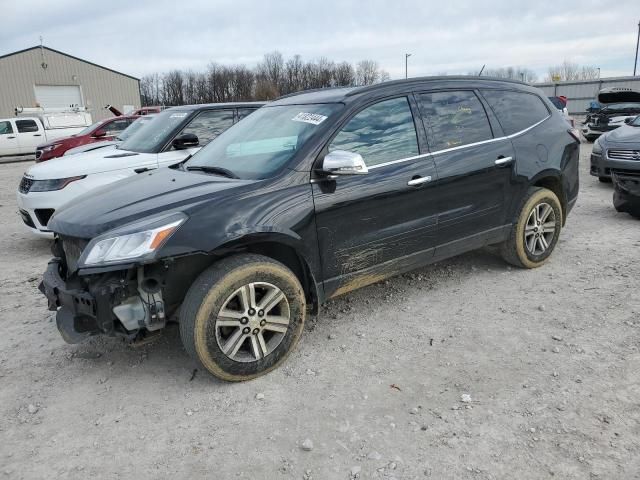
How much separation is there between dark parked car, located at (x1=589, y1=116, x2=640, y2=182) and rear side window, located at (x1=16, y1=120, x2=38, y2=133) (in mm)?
20356

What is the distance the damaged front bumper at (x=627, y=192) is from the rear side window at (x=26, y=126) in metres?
21.1

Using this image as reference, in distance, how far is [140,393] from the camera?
3137 mm

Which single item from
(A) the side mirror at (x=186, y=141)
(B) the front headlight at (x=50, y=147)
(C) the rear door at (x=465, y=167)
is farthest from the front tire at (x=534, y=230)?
(B) the front headlight at (x=50, y=147)

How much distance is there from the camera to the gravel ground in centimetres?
248

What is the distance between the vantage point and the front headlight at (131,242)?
2.86 metres

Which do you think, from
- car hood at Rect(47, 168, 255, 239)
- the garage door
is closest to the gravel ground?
car hood at Rect(47, 168, 255, 239)

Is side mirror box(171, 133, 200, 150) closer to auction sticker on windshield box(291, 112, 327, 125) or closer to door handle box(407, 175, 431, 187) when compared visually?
auction sticker on windshield box(291, 112, 327, 125)

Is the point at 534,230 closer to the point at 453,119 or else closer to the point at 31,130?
the point at 453,119

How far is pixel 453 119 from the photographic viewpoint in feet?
13.7

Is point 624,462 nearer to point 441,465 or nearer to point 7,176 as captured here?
point 441,465

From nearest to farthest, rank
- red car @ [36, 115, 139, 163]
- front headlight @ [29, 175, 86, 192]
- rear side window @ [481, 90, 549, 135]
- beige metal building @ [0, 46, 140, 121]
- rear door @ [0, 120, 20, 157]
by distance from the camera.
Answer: rear side window @ [481, 90, 549, 135] → front headlight @ [29, 175, 86, 192] → red car @ [36, 115, 139, 163] → rear door @ [0, 120, 20, 157] → beige metal building @ [0, 46, 140, 121]

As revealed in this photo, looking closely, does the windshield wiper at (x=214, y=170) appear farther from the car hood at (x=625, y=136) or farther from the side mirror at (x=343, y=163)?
the car hood at (x=625, y=136)

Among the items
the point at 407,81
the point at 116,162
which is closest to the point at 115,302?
the point at 407,81

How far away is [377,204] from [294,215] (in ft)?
2.20
